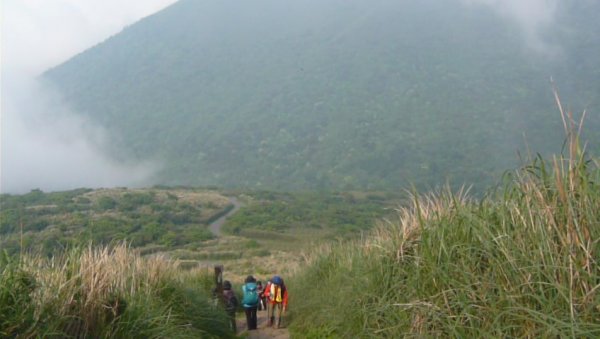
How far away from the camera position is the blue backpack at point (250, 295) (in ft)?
33.4

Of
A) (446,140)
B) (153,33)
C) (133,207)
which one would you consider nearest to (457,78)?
(446,140)

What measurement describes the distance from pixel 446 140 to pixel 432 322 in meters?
104

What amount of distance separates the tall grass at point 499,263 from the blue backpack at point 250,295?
13.0 feet

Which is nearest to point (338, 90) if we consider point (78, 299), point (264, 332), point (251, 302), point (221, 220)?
point (221, 220)

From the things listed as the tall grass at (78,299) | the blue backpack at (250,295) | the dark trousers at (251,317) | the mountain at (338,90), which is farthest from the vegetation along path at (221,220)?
the tall grass at (78,299)

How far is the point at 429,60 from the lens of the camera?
5620 inches

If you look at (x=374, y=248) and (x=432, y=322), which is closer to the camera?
(x=432, y=322)

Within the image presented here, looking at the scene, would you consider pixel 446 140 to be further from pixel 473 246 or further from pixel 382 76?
pixel 473 246

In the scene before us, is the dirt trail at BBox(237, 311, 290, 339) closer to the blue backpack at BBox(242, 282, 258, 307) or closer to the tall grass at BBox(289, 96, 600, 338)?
the blue backpack at BBox(242, 282, 258, 307)

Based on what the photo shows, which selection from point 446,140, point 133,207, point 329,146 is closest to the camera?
point 133,207

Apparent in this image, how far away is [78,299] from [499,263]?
10.5ft

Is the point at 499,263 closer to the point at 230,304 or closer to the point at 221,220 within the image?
the point at 230,304

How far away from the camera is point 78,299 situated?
434 cm

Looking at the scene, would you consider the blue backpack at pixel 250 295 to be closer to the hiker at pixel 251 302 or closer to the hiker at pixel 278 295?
the hiker at pixel 251 302
